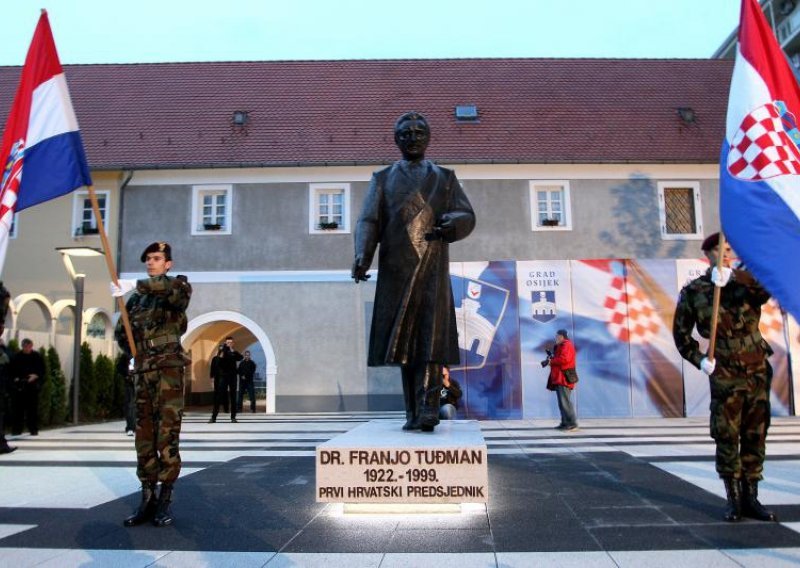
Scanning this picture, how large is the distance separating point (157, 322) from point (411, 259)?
6.05 ft

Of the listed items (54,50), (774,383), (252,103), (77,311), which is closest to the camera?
(54,50)

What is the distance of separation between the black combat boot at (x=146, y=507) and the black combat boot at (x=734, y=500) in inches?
145

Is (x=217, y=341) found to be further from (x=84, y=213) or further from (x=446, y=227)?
(x=446, y=227)

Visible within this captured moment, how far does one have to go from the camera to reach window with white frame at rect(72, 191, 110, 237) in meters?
18.9

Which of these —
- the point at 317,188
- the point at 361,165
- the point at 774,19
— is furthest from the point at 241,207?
the point at 774,19

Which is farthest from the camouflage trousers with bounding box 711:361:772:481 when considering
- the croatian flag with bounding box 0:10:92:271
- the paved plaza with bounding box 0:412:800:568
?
the croatian flag with bounding box 0:10:92:271

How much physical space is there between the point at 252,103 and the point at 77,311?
999cm

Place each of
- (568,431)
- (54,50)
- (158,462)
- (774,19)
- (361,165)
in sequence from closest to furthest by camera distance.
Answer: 1. (158,462)
2. (54,50)
3. (568,431)
4. (361,165)
5. (774,19)

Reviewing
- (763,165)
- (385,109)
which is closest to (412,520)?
(763,165)

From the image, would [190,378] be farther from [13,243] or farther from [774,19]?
[774,19]

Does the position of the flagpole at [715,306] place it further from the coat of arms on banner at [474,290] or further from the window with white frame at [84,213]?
the window with white frame at [84,213]

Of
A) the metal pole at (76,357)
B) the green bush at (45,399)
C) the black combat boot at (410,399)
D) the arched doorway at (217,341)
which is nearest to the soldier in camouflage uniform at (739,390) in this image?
the black combat boot at (410,399)

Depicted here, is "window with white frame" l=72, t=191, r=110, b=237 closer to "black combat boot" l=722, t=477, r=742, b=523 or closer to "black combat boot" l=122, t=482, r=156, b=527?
"black combat boot" l=122, t=482, r=156, b=527

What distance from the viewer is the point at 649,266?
1514cm
